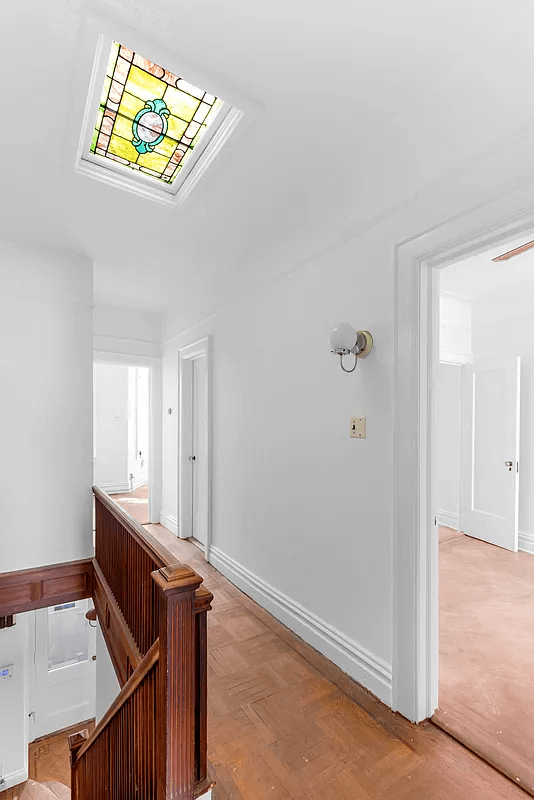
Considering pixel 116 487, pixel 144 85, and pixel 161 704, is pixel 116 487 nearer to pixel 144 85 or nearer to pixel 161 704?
pixel 161 704

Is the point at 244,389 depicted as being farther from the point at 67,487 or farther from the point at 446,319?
the point at 446,319

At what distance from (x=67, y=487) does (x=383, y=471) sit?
8.52 ft

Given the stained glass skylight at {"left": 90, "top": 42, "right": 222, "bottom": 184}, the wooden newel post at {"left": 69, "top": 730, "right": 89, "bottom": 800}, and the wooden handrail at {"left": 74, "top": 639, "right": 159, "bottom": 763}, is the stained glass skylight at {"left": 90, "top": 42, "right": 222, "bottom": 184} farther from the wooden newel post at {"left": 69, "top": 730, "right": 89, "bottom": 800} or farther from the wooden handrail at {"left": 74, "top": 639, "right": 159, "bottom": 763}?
the wooden newel post at {"left": 69, "top": 730, "right": 89, "bottom": 800}

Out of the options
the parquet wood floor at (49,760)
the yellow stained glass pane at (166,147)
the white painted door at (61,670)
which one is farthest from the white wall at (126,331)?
the parquet wood floor at (49,760)

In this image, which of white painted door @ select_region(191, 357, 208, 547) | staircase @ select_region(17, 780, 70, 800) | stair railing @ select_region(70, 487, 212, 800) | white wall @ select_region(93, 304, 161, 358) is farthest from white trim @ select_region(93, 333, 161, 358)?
staircase @ select_region(17, 780, 70, 800)

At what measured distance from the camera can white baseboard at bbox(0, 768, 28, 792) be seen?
4.17m

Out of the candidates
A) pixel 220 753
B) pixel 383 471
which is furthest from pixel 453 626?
pixel 220 753

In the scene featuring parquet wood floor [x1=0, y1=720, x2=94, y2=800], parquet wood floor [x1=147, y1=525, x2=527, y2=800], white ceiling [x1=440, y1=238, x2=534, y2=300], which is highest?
white ceiling [x1=440, y1=238, x2=534, y2=300]

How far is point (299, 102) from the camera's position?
5.41ft

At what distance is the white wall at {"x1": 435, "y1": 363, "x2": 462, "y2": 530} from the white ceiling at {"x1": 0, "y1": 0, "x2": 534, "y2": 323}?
3149mm

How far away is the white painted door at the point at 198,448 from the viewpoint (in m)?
4.49

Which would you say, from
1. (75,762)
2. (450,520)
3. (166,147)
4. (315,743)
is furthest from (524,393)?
(75,762)

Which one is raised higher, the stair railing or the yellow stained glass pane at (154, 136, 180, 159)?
the yellow stained glass pane at (154, 136, 180, 159)

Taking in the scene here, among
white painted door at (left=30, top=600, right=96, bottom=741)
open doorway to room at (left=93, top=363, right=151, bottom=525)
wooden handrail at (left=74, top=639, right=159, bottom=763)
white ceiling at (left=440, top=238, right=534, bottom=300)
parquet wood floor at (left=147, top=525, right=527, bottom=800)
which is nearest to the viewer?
→ wooden handrail at (left=74, top=639, right=159, bottom=763)
